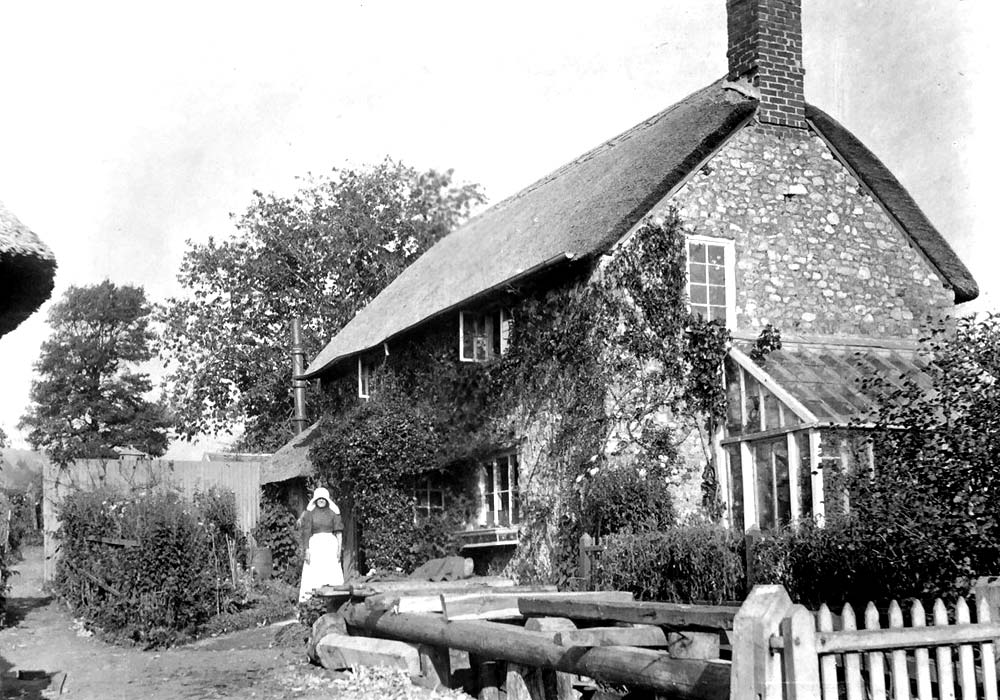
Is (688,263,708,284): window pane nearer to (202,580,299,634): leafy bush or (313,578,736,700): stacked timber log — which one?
(313,578,736,700): stacked timber log

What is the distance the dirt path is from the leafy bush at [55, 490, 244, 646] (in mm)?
404

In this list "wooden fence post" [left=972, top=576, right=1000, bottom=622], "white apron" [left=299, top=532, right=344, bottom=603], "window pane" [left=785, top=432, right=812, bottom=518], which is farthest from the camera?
"white apron" [left=299, top=532, right=344, bottom=603]

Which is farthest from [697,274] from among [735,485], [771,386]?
[735,485]

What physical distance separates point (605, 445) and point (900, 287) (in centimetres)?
542

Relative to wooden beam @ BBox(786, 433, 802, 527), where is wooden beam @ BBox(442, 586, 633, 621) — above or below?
below

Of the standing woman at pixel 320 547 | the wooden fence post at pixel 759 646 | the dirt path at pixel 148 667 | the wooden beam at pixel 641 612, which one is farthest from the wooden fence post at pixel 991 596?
the standing woman at pixel 320 547

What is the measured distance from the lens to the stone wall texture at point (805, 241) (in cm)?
1552

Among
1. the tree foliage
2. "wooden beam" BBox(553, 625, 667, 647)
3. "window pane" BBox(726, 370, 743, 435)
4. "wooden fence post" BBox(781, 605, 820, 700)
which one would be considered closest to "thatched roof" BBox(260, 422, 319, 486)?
"window pane" BBox(726, 370, 743, 435)

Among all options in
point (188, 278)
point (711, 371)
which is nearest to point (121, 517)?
point (711, 371)

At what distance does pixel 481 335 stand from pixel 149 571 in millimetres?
5945

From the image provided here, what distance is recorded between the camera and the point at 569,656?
8.40m

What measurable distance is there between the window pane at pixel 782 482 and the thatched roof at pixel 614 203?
3366 mm

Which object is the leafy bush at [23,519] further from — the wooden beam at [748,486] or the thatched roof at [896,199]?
the thatched roof at [896,199]

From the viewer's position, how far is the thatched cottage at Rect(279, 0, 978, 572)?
1441 centimetres
